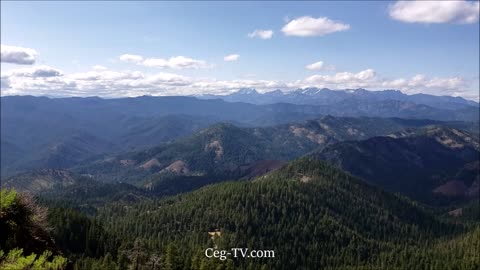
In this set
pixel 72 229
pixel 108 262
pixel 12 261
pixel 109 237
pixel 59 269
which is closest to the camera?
pixel 12 261

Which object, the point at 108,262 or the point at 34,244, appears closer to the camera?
the point at 34,244

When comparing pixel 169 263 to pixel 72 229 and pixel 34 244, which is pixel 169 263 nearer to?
pixel 72 229

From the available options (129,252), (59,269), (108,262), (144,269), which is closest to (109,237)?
(129,252)

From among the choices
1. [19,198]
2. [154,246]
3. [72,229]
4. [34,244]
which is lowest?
[154,246]

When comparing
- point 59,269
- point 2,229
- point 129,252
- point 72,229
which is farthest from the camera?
point 72,229

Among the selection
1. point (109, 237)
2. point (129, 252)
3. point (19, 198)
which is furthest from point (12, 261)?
point (109, 237)

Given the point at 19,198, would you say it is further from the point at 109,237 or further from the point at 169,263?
the point at 109,237

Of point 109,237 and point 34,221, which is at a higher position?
point 34,221

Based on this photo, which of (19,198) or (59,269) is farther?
(19,198)

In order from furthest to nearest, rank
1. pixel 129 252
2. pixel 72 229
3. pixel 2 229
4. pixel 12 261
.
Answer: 1. pixel 72 229
2. pixel 129 252
3. pixel 2 229
4. pixel 12 261
